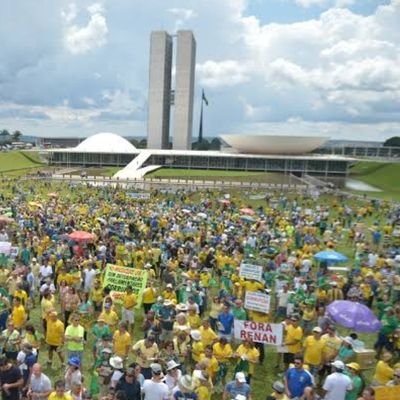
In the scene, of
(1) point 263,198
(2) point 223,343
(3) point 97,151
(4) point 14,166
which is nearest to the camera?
(2) point 223,343

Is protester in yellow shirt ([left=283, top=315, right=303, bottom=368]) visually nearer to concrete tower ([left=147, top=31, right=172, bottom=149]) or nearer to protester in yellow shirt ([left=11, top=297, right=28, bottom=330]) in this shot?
protester in yellow shirt ([left=11, top=297, right=28, bottom=330])

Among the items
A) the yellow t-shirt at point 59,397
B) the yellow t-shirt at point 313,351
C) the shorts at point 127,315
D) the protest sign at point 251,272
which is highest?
the protest sign at point 251,272

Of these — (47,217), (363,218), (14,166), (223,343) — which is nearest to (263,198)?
(363,218)

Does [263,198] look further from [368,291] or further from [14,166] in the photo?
[14,166]

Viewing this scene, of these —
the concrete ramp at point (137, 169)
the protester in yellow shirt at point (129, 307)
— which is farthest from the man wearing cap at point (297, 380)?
the concrete ramp at point (137, 169)

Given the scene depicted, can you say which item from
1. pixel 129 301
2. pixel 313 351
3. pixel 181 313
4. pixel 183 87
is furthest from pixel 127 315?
pixel 183 87

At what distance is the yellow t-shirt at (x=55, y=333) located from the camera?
9742 millimetres

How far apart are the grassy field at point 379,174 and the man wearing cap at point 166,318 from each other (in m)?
53.8

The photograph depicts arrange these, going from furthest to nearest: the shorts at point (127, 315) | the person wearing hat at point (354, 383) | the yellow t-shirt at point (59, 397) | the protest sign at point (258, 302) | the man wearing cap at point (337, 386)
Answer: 1. the shorts at point (127, 315)
2. the protest sign at point (258, 302)
3. the person wearing hat at point (354, 383)
4. the man wearing cap at point (337, 386)
5. the yellow t-shirt at point (59, 397)

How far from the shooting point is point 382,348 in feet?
36.1

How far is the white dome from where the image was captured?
85.2 m

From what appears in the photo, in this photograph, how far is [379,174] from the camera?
76.9 metres

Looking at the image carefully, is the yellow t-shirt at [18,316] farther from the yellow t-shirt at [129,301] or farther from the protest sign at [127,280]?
the protest sign at [127,280]

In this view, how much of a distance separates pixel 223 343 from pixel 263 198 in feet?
114
